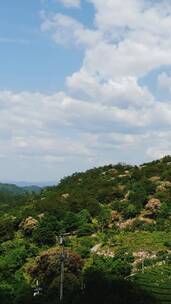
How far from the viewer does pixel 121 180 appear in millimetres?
124062

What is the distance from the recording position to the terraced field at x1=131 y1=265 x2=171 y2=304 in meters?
62.7

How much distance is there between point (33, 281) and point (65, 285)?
11758 millimetres

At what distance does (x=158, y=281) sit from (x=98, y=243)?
19133mm

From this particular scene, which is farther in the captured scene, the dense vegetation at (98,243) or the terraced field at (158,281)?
the terraced field at (158,281)

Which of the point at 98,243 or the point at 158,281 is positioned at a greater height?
the point at 98,243

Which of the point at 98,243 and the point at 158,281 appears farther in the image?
the point at 98,243

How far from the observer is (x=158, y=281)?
220ft

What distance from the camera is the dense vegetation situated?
50.0 meters

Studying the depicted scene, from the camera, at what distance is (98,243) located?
85125mm

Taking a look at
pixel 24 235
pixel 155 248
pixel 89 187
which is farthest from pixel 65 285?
pixel 89 187

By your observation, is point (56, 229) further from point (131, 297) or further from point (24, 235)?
point (131, 297)

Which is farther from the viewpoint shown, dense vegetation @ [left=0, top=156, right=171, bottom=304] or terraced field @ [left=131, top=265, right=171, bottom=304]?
terraced field @ [left=131, top=265, right=171, bottom=304]

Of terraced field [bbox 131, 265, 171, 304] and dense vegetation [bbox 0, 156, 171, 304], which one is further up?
dense vegetation [bbox 0, 156, 171, 304]

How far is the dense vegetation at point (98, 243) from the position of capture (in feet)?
164
